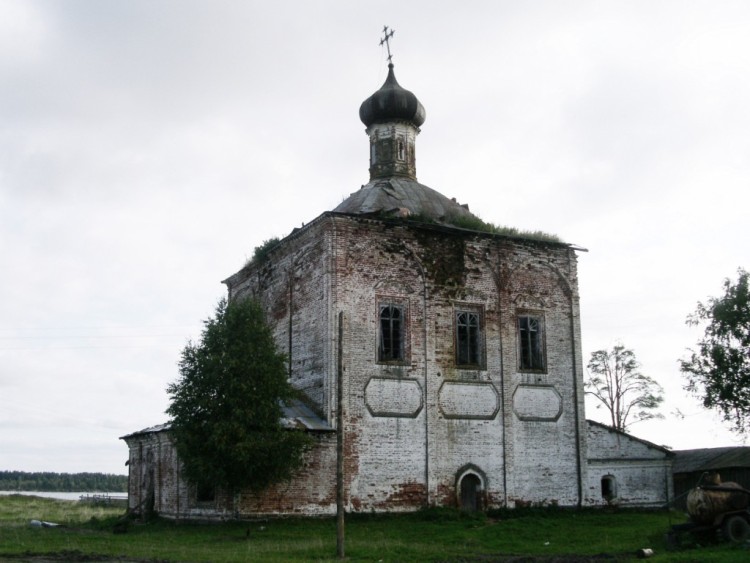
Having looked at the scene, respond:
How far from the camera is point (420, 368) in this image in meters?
22.4

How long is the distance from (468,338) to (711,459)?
1582 cm

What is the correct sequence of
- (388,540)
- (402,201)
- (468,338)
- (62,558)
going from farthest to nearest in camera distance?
(402,201) < (468,338) < (388,540) < (62,558)

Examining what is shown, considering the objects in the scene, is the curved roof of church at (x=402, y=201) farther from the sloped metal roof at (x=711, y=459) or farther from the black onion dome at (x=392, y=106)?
the sloped metal roof at (x=711, y=459)

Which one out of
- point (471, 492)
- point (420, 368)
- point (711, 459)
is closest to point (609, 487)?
point (471, 492)

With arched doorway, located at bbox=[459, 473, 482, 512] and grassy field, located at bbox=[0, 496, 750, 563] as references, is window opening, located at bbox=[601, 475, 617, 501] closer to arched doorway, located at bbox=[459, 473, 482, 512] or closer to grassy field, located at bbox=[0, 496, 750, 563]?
grassy field, located at bbox=[0, 496, 750, 563]

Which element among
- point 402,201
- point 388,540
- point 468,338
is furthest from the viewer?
point 402,201

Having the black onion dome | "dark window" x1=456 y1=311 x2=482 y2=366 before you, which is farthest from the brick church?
the black onion dome

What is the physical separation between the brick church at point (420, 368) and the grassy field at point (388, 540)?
0.77 meters

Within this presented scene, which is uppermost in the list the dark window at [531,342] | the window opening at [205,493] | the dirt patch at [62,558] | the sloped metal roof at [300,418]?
the dark window at [531,342]

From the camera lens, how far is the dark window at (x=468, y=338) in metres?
23.3

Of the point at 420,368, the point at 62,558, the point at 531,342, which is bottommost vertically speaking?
the point at 62,558

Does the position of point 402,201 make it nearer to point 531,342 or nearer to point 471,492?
point 531,342

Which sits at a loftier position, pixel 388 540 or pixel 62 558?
pixel 62 558

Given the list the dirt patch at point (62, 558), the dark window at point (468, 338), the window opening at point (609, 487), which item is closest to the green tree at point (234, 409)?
the dirt patch at point (62, 558)
